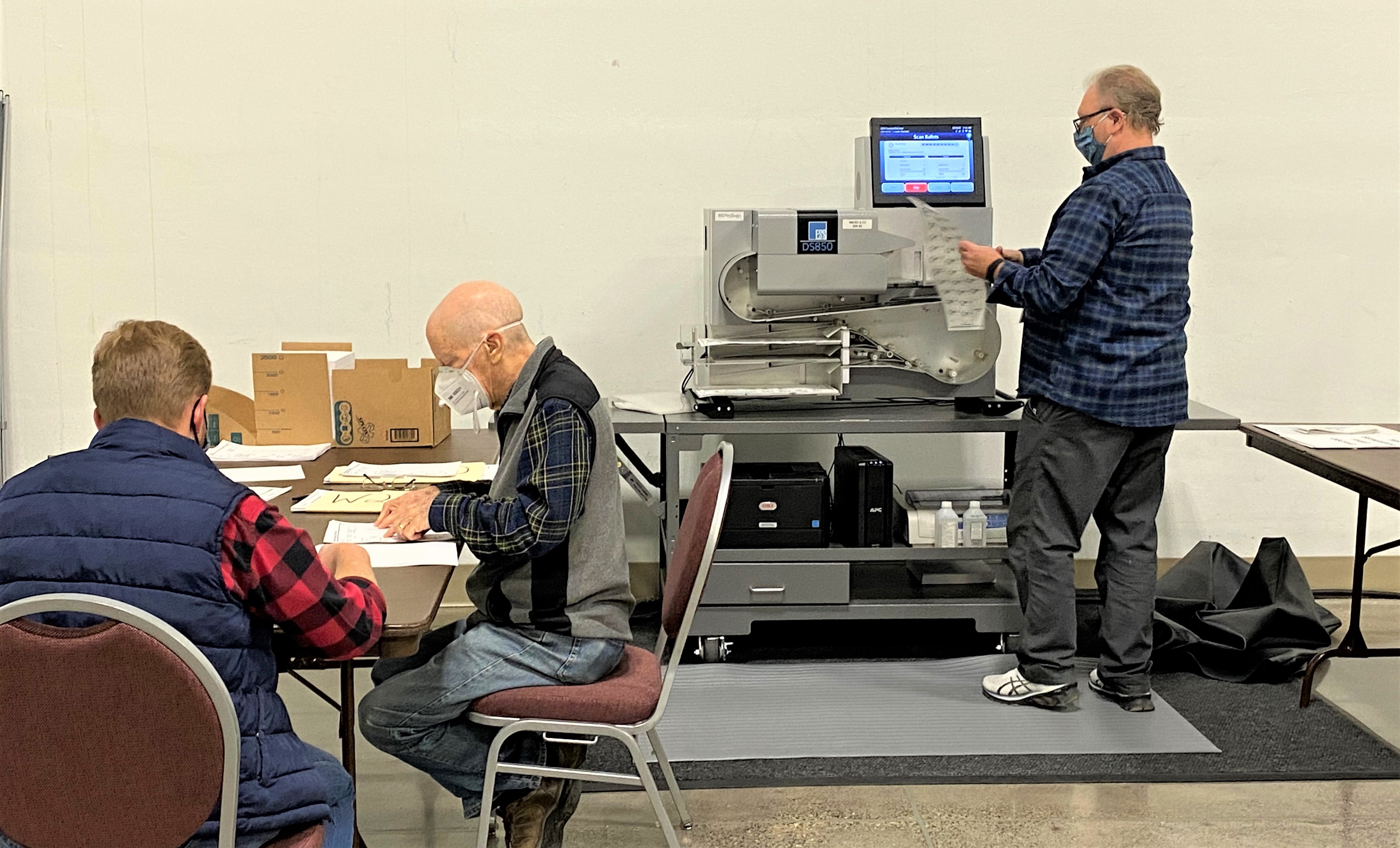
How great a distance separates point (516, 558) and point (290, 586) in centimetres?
54

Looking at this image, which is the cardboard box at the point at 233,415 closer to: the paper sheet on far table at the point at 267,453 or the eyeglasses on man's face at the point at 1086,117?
A: the paper sheet on far table at the point at 267,453

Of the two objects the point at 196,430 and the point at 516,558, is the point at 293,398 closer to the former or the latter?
the point at 516,558

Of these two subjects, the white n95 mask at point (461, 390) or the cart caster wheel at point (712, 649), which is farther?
the cart caster wheel at point (712, 649)

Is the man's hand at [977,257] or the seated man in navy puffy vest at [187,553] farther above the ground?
the man's hand at [977,257]

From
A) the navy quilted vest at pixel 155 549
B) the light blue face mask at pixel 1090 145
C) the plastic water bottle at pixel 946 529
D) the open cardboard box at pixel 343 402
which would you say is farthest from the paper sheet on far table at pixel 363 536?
the light blue face mask at pixel 1090 145

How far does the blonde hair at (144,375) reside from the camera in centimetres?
157

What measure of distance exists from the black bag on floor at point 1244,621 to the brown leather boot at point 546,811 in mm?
1811

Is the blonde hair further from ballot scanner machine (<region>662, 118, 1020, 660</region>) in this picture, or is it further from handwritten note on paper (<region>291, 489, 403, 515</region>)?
ballot scanner machine (<region>662, 118, 1020, 660</region>)

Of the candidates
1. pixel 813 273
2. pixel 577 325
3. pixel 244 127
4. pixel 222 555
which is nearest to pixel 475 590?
pixel 222 555

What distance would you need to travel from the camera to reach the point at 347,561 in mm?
1843

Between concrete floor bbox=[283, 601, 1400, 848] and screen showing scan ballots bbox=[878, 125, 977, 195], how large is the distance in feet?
5.20

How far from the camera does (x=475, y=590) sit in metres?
2.15

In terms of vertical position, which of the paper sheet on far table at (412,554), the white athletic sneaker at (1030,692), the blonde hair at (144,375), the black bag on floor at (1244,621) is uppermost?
the blonde hair at (144,375)

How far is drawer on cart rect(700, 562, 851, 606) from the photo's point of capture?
11.3ft
